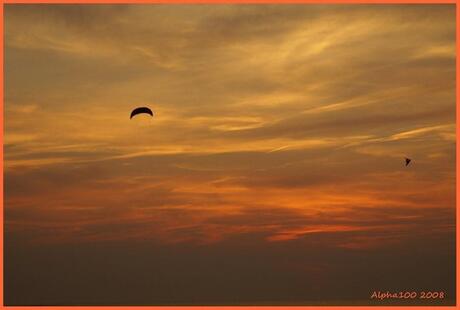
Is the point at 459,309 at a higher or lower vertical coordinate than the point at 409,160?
lower

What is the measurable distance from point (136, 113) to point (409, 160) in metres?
23.1

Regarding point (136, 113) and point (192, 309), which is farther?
point (136, 113)

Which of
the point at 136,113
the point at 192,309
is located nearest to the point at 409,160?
the point at 136,113

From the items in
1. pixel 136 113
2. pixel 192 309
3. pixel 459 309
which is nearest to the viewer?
pixel 459 309

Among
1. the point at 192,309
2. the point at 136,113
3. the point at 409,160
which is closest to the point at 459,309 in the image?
the point at 192,309

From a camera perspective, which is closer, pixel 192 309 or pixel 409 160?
pixel 192 309

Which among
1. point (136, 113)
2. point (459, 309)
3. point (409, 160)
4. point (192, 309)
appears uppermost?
point (136, 113)

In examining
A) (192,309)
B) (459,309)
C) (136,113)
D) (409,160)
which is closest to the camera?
(459,309)

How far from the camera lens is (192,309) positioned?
37781 mm

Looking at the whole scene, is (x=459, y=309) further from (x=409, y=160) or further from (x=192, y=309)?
(x=409, y=160)

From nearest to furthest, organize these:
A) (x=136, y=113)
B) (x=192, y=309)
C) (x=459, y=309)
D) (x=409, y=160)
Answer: (x=459, y=309), (x=192, y=309), (x=136, y=113), (x=409, y=160)

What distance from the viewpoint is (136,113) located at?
2015 inches

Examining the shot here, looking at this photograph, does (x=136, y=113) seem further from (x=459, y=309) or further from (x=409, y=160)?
(x=459, y=309)

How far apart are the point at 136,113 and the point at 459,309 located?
28.1 m
